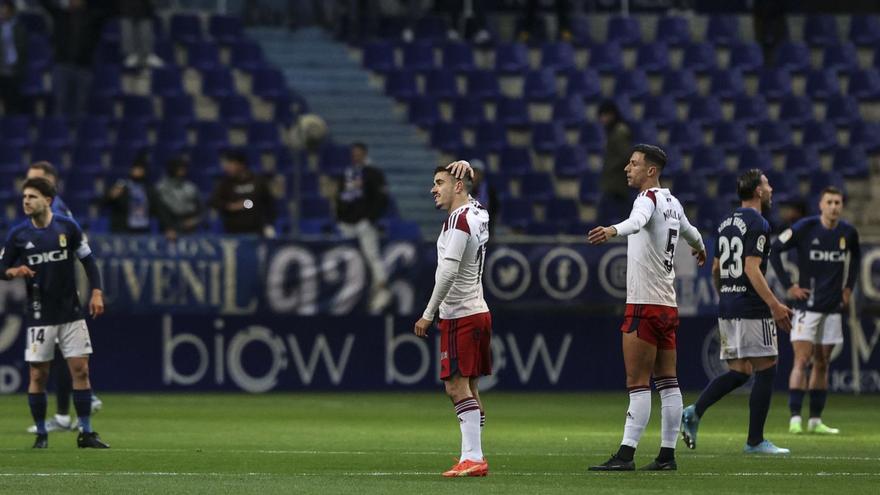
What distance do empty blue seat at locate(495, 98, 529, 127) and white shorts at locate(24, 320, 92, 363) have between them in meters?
15.0

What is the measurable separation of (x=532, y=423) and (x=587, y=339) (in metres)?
5.38

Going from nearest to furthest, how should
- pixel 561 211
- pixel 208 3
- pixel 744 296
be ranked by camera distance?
pixel 744 296
pixel 561 211
pixel 208 3

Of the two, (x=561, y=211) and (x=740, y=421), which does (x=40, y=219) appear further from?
(x=561, y=211)

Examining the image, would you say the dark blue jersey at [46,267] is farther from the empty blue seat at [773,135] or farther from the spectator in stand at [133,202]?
the empty blue seat at [773,135]

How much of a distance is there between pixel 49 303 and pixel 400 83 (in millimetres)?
15435

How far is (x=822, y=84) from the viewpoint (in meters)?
30.2

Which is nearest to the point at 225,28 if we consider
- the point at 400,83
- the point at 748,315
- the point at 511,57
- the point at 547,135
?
the point at 400,83

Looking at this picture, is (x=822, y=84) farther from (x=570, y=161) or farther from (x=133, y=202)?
(x=133, y=202)

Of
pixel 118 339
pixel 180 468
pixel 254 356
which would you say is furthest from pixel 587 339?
pixel 180 468

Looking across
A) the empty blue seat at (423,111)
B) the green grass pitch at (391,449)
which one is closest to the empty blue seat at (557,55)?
the empty blue seat at (423,111)

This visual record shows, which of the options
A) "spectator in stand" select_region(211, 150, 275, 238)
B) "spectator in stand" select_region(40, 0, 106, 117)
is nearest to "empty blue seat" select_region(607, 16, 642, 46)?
"spectator in stand" select_region(40, 0, 106, 117)

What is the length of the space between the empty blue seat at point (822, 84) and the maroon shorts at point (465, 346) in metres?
19.7

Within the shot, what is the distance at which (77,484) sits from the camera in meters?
10.8

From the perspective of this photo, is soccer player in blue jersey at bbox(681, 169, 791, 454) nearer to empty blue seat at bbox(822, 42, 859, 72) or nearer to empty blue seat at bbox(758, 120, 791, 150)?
empty blue seat at bbox(758, 120, 791, 150)
